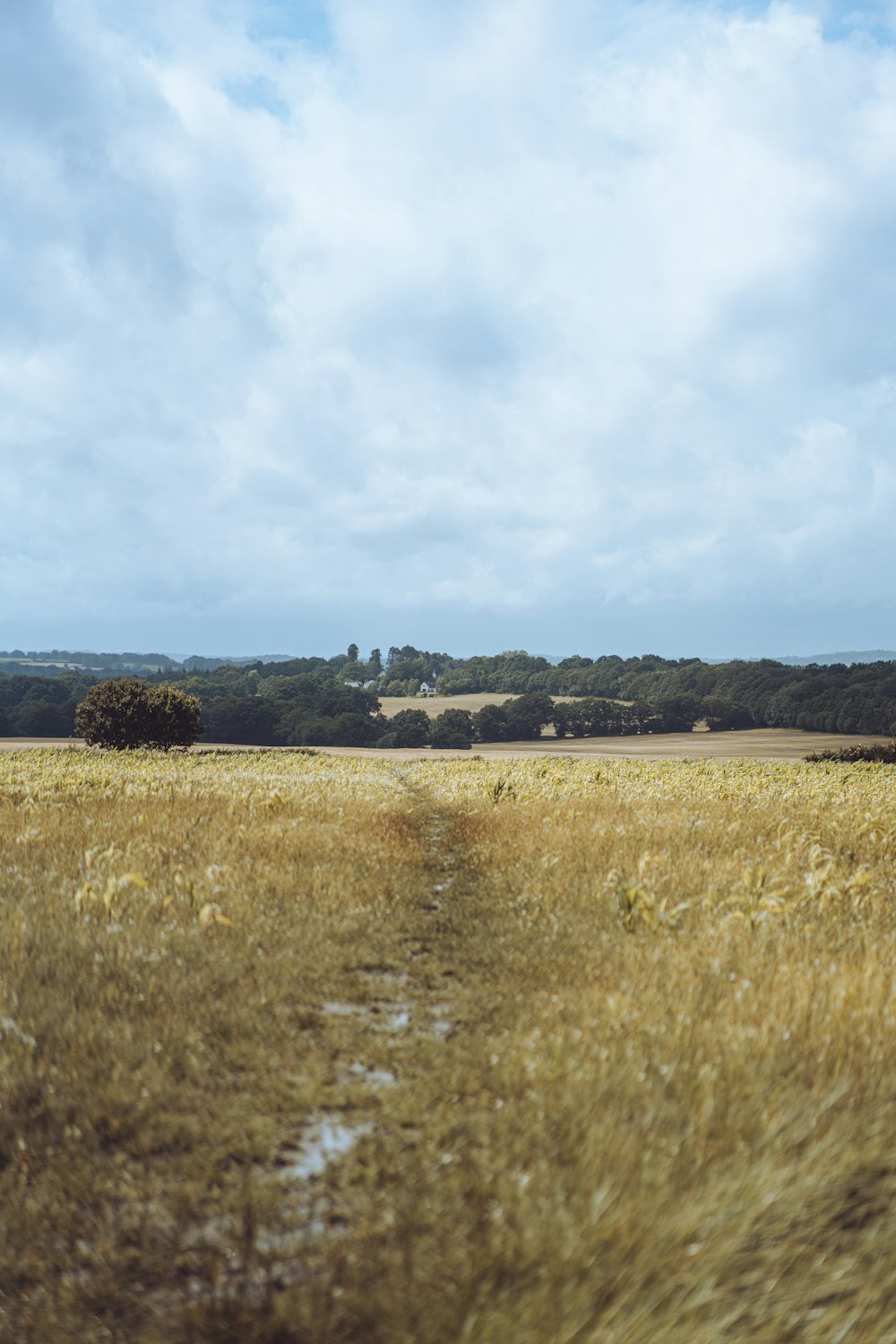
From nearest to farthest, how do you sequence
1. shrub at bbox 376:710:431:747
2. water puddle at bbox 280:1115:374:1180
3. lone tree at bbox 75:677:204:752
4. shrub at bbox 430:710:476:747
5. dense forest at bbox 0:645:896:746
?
water puddle at bbox 280:1115:374:1180
lone tree at bbox 75:677:204:752
dense forest at bbox 0:645:896:746
shrub at bbox 376:710:431:747
shrub at bbox 430:710:476:747

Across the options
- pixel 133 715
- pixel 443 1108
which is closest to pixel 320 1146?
pixel 443 1108

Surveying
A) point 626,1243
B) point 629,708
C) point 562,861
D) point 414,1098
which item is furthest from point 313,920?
point 629,708

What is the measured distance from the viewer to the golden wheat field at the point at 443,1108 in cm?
252

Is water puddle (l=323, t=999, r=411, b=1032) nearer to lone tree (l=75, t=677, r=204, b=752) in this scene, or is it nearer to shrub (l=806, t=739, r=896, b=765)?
shrub (l=806, t=739, r=896, b=765)

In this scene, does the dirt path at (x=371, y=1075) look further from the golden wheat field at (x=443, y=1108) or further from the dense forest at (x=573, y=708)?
the dense forest at (x=573, y=708)

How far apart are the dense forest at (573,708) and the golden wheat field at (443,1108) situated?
162ft

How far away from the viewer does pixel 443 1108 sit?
3535 mm

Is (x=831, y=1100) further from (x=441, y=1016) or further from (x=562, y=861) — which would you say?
(x=562, y=861)

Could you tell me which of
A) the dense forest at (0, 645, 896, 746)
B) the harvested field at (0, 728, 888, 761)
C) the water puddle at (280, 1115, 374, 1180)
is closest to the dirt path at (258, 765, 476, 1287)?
the water puddle at (280, 1115, 374, 1180)

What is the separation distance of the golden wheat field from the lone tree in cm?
3041

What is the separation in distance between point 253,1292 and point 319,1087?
4.10 ft

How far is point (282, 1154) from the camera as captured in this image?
3.30m

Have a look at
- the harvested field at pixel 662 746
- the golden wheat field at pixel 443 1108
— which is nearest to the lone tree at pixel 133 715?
the harvested field at pixel 662 746

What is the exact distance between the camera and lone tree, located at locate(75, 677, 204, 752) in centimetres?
3619
